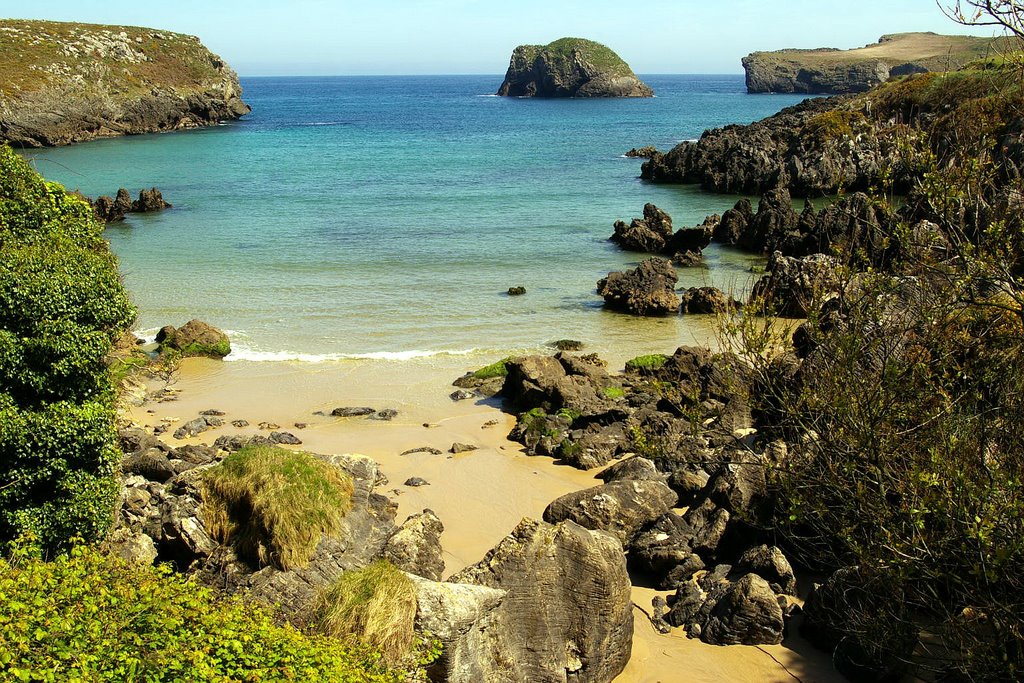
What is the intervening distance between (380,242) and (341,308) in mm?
11928

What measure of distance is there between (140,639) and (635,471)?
10.0m

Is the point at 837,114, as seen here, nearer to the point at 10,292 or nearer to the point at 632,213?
the point at 632,213

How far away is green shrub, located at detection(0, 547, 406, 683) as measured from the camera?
725 centimetres

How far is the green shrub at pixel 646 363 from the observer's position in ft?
78.1

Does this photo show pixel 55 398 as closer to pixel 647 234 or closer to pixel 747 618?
pixel 747 618

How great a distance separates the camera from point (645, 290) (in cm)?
3128

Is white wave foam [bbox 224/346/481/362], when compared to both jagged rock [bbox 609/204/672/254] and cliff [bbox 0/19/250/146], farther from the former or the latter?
cliff [bbox 0/19/250/146]

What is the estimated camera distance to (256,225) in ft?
155

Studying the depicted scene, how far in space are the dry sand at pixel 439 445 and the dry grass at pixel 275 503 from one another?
280cm

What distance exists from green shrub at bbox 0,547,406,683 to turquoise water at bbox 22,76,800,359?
11.0 m

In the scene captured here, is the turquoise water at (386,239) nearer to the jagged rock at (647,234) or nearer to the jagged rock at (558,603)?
the jagged rock at (647,234)

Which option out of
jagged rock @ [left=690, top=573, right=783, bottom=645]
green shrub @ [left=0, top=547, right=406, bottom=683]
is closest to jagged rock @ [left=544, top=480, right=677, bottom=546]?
jagged rock @ [left=690, top=573, right=783, bottom=645]

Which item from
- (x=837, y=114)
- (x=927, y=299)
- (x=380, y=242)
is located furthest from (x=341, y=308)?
(x=837, y=114)

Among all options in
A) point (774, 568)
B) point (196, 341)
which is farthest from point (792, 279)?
point (196, 341)
